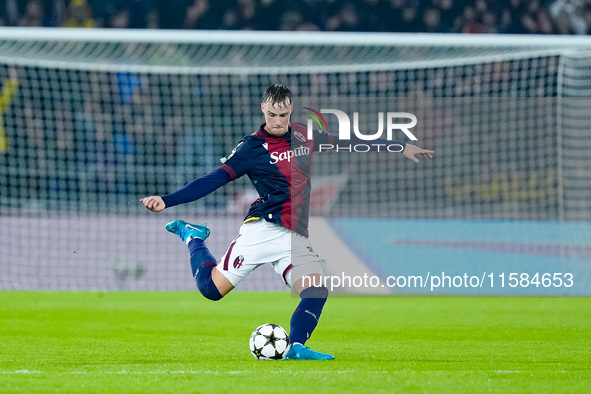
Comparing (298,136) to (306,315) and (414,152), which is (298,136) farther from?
(306,315)

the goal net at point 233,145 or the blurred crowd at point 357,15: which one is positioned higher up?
the blurred crowd at point 357,15

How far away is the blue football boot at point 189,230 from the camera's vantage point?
6641mm

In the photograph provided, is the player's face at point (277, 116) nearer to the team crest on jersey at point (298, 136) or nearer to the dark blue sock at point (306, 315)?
the team crest on jersey at point (298, 136)

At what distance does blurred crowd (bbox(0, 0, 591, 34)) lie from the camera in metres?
17.5

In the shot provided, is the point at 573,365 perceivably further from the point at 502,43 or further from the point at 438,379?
the point at 502,43

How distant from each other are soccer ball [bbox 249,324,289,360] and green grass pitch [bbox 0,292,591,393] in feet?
0.38

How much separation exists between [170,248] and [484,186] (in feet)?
15.3

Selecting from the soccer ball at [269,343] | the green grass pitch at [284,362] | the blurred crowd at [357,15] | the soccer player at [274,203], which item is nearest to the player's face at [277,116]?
the soccer player at [274,203]

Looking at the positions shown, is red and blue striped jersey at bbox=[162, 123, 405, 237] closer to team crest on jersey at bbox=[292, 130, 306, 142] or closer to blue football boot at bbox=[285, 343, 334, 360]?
team crest on jersey at bbox=[292, 130, 306, 142]

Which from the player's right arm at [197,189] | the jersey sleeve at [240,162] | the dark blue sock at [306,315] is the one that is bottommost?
the dark blue sock at [306,315]

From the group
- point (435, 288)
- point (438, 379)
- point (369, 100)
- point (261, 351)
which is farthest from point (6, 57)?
point (438, 379)

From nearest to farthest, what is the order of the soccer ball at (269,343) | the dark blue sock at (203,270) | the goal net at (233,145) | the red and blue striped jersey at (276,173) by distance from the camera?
the soccer ball at (269,343) < the red and blue striped jersey at (276,173) < the dark blue sock at (203,270) < the goal net at (233,145)

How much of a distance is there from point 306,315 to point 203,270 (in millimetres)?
907

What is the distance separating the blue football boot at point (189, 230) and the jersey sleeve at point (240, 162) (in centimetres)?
75
